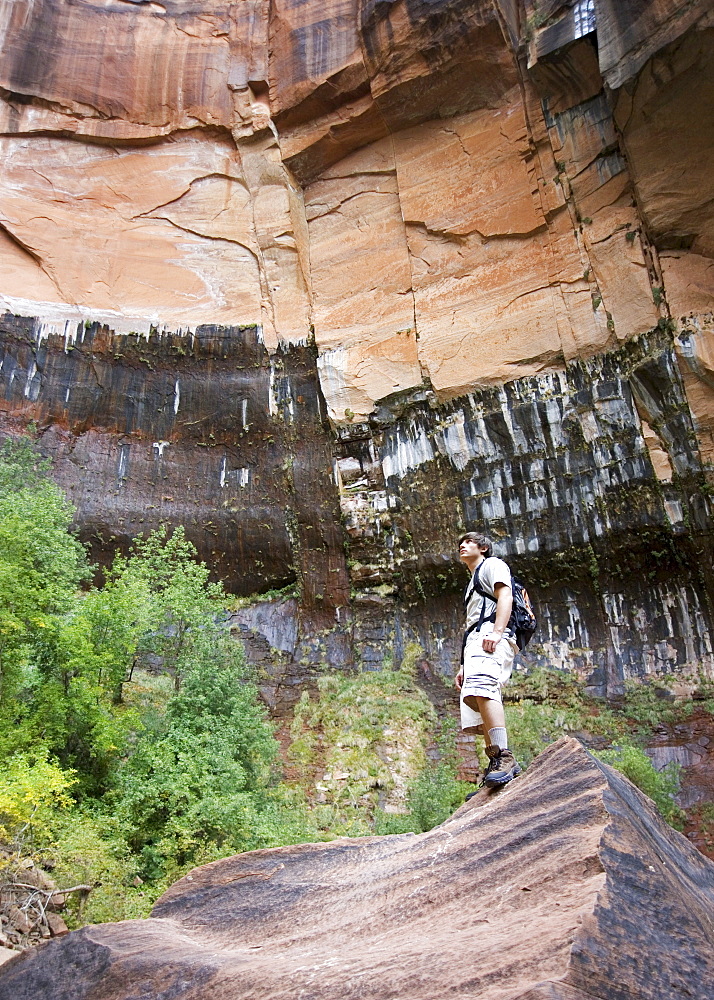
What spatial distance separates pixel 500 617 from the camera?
4113 mm

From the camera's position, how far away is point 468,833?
9.53 ft

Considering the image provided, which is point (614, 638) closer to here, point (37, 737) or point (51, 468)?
point (37, 737)

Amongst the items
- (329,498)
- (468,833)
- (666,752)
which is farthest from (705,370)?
(468,833)

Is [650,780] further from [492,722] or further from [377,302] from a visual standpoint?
[377,302]

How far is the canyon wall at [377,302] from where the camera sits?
1392 centimetres

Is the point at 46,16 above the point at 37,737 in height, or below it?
above

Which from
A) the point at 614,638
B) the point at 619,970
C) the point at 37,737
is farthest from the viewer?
the point at 614,638

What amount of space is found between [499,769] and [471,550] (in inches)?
54.0

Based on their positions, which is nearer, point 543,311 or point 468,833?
point 468,833

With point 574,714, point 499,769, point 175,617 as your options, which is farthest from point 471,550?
point 574,714

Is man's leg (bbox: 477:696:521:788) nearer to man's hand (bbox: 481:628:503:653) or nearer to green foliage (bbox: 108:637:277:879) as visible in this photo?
man's hand (bbox: 481:628:503:653)

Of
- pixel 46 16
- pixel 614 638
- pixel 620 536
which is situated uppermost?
pixel 46 16

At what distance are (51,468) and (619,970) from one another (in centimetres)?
1810

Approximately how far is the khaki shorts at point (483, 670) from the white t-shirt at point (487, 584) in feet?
0.39
